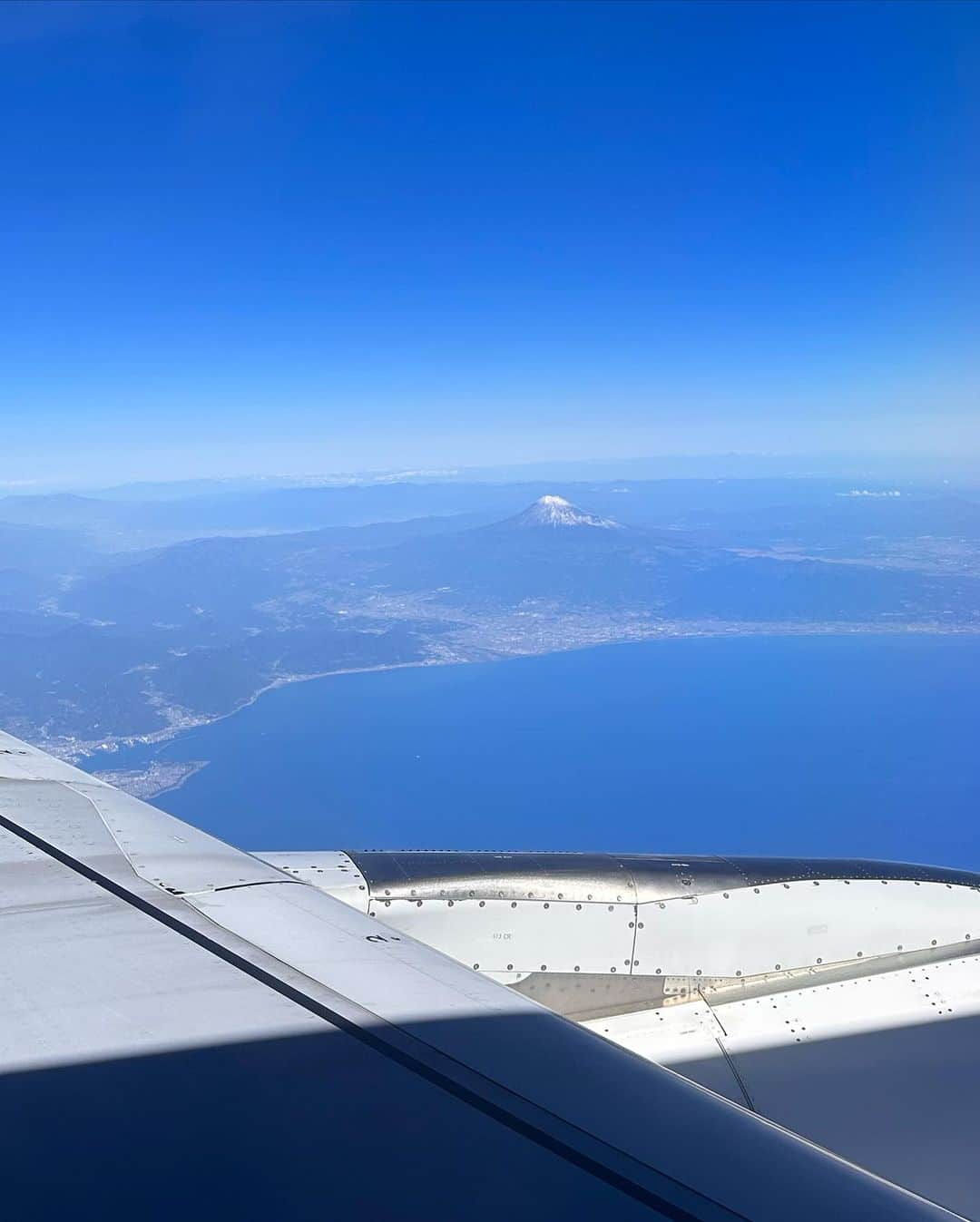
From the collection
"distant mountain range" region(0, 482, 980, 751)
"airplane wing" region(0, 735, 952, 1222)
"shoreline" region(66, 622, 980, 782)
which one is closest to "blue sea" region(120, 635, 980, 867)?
"shoreline" region(66, 622, 980, 782)

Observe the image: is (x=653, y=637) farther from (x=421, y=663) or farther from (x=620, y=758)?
(x=620, y=758)

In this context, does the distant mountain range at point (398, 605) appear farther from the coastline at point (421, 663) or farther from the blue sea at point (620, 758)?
the blue sea at point (620, 758)

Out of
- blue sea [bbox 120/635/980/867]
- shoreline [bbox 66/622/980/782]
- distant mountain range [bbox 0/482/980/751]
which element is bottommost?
blue sea [bbox 120/635/980/867]

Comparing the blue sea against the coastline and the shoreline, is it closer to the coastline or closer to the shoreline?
the coastline

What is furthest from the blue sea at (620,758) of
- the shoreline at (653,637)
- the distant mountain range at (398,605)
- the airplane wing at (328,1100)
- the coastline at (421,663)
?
the airplane wing at (328,1100)

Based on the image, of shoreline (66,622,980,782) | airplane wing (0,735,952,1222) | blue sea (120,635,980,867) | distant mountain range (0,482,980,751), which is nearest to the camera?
airplane wing (0,735,952,1222)

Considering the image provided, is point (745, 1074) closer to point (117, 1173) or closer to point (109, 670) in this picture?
point (117, 1173)

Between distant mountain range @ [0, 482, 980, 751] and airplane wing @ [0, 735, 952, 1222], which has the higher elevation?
airplane wing @ [0, 735, 952, 1222]
